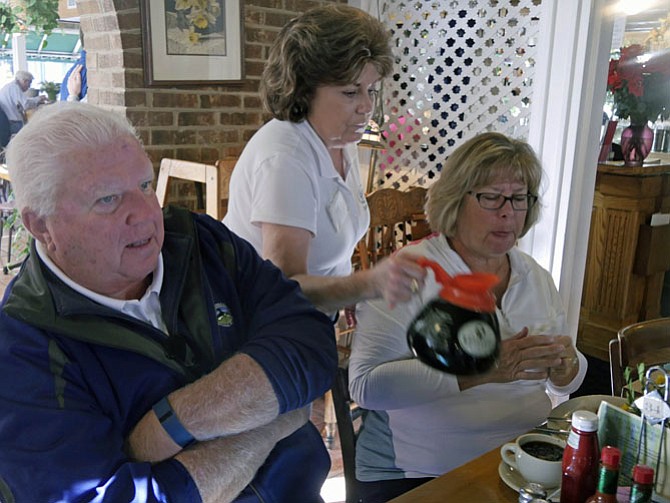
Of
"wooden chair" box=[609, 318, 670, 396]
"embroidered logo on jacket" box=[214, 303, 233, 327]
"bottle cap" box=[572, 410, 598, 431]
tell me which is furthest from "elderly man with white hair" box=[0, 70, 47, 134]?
"bottle cap" box=[572, 410, 598, 431]

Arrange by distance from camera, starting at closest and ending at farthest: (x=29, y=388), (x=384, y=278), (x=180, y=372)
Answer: (x=29, y=388) < (x=180, y=372) < (x=384, y=278)

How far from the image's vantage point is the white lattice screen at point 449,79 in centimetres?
284

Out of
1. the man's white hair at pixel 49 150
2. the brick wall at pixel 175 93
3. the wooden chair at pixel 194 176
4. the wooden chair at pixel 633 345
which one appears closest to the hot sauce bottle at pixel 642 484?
the wooden chair at pixel 633 345

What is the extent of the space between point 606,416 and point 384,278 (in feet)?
1.55

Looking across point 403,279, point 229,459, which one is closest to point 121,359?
point 229,459

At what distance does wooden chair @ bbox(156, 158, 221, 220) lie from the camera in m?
2.62

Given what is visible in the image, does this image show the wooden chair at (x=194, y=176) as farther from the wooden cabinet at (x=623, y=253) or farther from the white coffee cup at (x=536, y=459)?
the wooden cabinet at (x=623, y=253)

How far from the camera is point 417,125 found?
3.29 m

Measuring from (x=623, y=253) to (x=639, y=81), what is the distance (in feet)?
3.03

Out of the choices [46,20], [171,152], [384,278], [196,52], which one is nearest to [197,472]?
[384,278]

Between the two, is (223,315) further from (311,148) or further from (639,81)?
(639,81)

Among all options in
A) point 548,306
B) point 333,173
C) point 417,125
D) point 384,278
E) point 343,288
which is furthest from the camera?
point 417,125

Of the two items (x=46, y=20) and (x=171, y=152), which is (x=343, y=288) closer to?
(x=171, y=152)

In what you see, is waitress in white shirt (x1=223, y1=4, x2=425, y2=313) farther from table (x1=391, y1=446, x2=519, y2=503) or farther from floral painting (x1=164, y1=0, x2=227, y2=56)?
floral painting (x1=164, y1=0, x2=227, y2=56)
